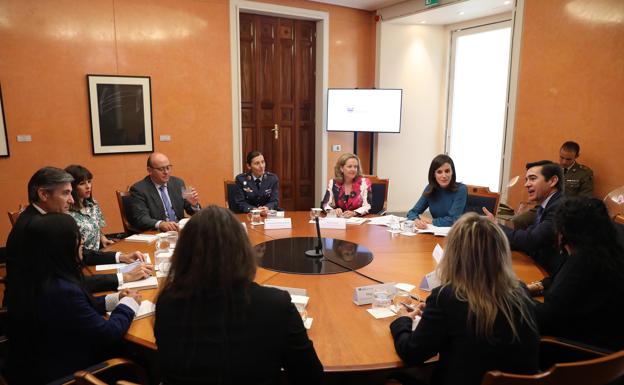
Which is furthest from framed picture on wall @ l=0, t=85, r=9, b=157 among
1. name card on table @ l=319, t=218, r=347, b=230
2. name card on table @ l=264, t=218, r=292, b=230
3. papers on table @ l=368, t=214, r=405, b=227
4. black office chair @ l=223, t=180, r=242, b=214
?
papers on table @ l=368, t=214, r=405, b=227

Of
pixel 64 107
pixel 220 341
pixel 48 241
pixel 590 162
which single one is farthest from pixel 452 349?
pixel 64 107

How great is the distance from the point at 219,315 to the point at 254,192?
3138 millimetres

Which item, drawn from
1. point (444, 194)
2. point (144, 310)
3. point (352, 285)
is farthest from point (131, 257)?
point (444, 194)

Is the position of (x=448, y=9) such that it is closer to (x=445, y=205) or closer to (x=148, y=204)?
(x=445, y=205)

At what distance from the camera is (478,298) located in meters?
1.43

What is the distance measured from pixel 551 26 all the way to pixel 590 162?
5.02ft

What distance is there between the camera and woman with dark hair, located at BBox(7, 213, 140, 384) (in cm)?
164

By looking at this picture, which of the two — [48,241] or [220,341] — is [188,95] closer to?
[48,241]

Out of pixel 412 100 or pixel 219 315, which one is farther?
pixel 412 100

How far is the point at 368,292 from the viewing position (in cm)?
203

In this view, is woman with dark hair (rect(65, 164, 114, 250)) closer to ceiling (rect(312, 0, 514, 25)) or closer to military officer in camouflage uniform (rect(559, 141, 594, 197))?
military officer in camouflage uniform (rect(559, 141, 594, 197))

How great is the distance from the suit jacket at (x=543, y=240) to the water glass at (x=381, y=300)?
122 centimetres

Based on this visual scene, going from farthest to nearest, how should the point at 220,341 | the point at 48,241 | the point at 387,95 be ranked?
the point at 387,95, the point at 48,241, the point at 220,341

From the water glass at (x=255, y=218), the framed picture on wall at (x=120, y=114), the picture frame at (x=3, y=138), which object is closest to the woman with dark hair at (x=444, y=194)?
the water glass at (x=255, y=218)
